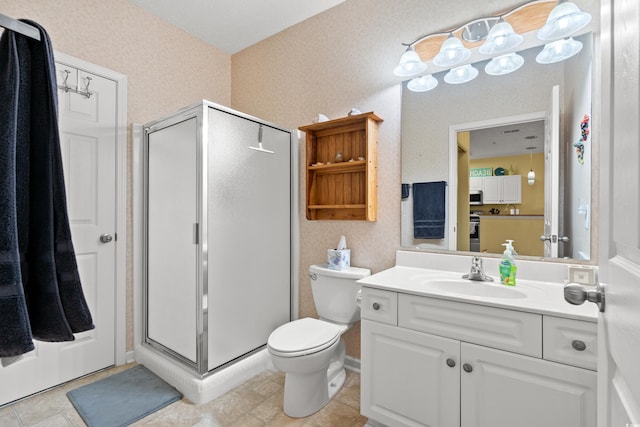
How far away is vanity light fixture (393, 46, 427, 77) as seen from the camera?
1.86 meters

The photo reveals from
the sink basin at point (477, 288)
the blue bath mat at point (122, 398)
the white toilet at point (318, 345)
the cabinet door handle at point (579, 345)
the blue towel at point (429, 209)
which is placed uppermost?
the blue towel at point (429, 209)

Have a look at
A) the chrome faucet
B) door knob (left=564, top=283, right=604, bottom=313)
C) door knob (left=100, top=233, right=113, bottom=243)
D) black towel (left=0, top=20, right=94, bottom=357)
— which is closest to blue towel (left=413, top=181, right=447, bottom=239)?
Answer: the chrome faucet

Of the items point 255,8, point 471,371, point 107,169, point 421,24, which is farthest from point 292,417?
point 255,8

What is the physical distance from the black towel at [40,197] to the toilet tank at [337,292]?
1450 mm

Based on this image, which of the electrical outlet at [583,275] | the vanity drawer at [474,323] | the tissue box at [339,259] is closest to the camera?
the vanity drawer at [474,323]

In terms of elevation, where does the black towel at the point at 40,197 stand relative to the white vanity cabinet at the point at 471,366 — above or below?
above

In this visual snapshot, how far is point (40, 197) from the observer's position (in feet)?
2.44

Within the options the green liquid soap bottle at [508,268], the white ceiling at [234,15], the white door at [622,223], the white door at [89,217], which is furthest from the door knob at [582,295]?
the white door at [89,217]

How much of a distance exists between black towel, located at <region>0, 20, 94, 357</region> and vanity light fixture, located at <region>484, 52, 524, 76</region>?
6.18 ft

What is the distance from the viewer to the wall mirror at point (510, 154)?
58.7 inches

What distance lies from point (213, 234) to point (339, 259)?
2.71 ft

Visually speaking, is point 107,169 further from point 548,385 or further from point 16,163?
point 548,385

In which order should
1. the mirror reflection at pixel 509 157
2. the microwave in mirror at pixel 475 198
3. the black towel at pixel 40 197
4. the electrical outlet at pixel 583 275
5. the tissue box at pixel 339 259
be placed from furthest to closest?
the tissue box at pixel 339 259 → the microwave in mirror at pixel 475 198 → the mirror reflection at pixel 509 157 → the electrical outlet at pixel 583 275 → the black towel at pixel 40 197

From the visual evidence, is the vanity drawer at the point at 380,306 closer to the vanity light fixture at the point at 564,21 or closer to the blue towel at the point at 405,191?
the blue towel at the point at 405,191
